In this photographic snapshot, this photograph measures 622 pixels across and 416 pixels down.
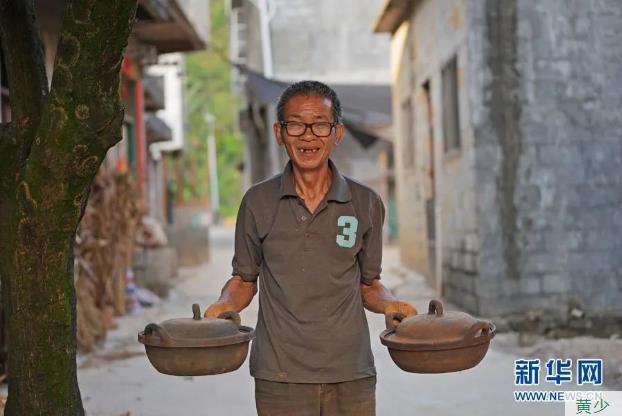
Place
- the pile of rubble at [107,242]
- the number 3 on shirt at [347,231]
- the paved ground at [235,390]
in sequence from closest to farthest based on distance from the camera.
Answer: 1. the number 3 on shirt at [347,231]
2. the paved ground at [235,390]
3. the pile of rubble at [107,242]

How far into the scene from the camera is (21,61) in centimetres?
361

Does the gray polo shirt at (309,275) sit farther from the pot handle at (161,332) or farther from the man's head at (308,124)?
the pot handle at (161,332)

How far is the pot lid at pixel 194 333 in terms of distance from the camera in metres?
2.59

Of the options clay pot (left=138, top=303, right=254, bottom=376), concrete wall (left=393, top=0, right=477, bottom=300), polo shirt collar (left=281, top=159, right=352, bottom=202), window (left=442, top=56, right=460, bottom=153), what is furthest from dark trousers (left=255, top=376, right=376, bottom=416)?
window (left=442, top=56, right=460, bottom=153)

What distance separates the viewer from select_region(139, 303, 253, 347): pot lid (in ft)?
8.49

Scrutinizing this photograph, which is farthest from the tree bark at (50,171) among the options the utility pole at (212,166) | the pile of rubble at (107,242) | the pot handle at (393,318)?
the utility pole at (212,166)

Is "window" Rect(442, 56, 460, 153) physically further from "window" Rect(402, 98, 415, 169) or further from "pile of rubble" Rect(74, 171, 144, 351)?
"pile of rubble" Rect(74, 171, 144, 351)

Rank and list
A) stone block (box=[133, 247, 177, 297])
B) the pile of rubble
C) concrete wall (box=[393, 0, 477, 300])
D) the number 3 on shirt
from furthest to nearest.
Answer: stone block (box=[133, 247, 177, 297]) → concrete wall (box=[393, 0, 477, 300]) → the pile of rubble → the number 3 on shirt

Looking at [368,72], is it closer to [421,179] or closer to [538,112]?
[421,179]

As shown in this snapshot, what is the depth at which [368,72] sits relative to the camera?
21484mm

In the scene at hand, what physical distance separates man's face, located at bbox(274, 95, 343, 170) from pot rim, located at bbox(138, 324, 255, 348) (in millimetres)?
588

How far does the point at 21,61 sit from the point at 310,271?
178 centimetres

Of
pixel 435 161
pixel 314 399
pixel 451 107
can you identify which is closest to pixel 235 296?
pixel 314 399

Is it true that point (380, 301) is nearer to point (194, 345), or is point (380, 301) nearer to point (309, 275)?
point (309, 275)
